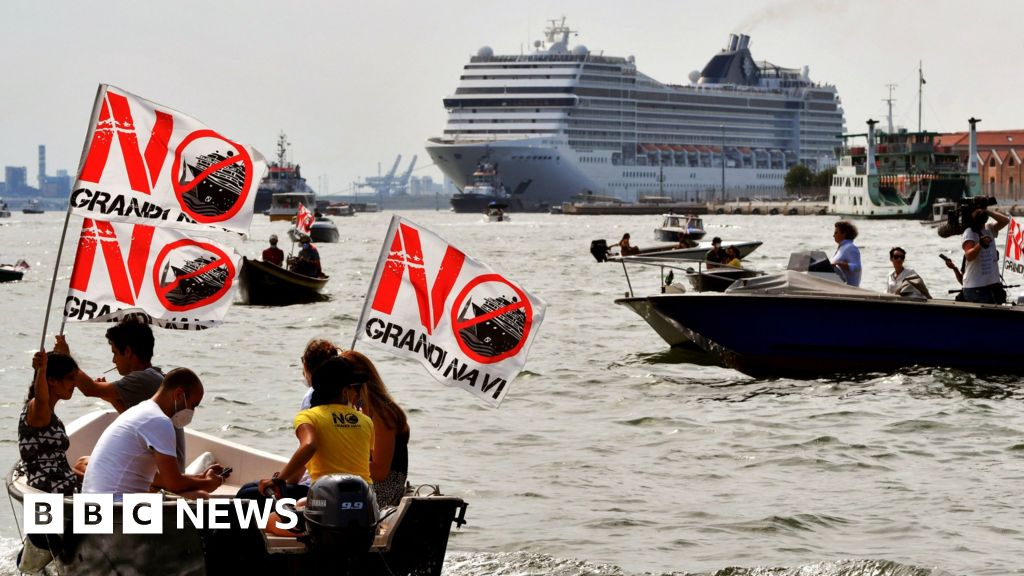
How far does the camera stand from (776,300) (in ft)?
58.6

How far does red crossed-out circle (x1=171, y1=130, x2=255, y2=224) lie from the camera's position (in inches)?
400

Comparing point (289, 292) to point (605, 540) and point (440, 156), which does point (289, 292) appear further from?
point (440, 156)

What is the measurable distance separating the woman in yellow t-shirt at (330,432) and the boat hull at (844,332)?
10.7 m

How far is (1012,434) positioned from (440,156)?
482 feet

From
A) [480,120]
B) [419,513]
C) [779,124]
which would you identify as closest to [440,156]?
[480,120]

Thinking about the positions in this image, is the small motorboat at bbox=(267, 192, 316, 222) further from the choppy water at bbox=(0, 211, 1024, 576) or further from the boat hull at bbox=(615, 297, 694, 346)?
the boat hull at bbox=(615, 297, 694, 346)

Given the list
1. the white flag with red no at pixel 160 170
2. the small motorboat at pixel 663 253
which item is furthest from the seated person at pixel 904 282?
Answer: the white flag with red no at pixel 160 170

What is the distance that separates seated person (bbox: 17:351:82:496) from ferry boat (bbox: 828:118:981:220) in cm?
11622

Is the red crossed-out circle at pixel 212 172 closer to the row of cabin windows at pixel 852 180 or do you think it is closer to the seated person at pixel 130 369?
the seated person at pixel 130 369

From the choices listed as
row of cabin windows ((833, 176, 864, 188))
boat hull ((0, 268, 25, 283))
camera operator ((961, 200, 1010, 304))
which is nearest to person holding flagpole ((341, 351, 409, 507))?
camera operator ((961, 200, 1010, 304))

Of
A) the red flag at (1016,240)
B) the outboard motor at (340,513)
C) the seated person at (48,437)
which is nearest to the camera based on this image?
the outboard motor at (340,513)

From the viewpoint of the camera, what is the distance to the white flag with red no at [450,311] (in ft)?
30.4

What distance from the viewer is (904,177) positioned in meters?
126

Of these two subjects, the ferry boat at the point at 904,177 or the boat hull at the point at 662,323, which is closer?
the boat hull at the point at 662,323
